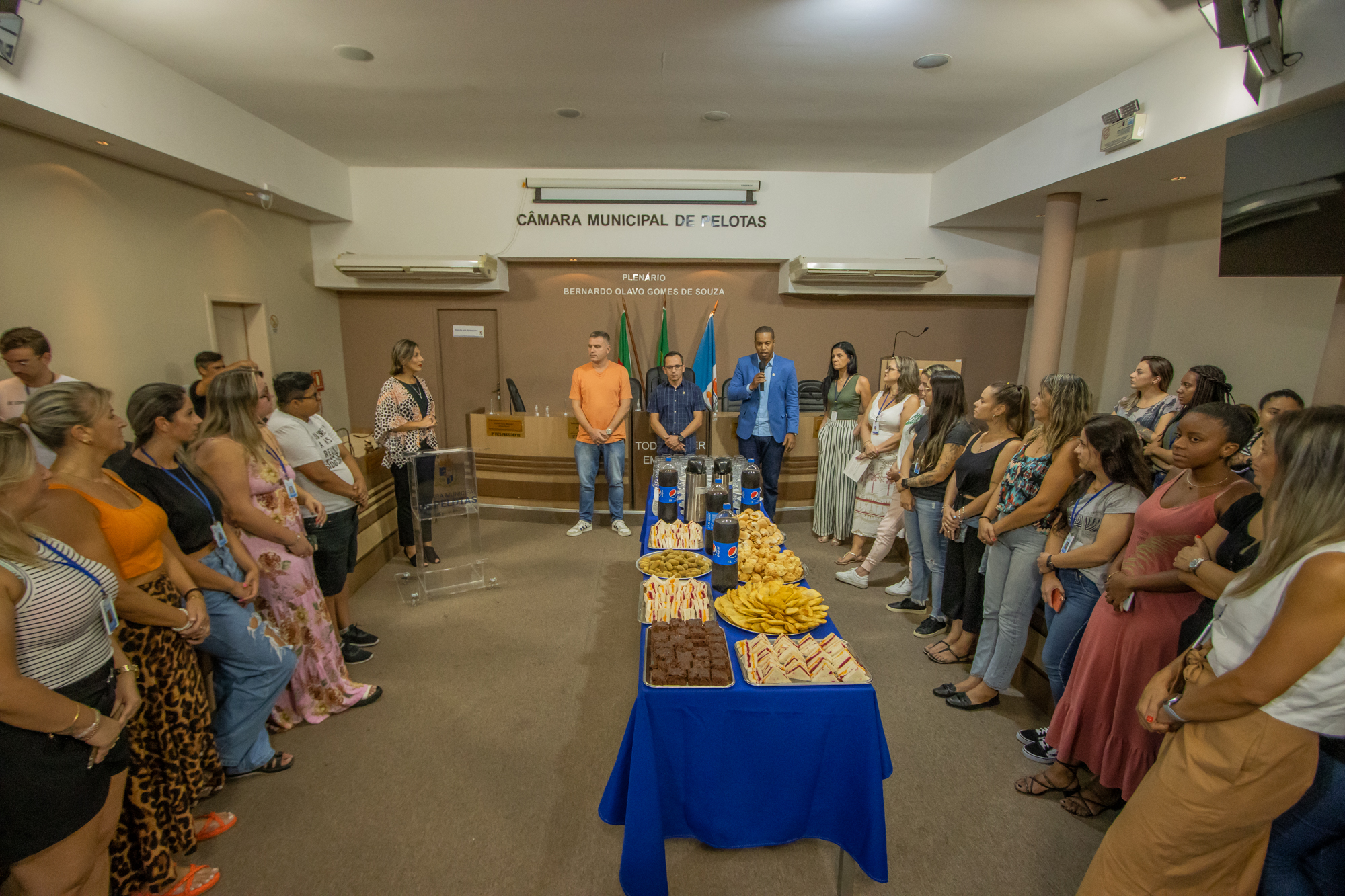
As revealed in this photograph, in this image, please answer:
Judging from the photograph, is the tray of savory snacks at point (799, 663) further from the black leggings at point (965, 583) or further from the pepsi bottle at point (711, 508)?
the black leggings at point (965, 583)

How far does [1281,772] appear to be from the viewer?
132 centimetres

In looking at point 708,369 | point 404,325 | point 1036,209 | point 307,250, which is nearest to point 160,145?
point 307,250

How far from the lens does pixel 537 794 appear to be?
2391 mm

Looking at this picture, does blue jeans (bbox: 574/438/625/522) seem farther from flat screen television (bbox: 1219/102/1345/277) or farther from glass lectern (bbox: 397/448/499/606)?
flat screen television (bbox: 1219/102/1345/277)

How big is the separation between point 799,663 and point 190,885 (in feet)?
7.15

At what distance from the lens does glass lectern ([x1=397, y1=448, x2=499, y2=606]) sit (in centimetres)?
414

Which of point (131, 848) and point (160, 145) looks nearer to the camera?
point (131, 848)

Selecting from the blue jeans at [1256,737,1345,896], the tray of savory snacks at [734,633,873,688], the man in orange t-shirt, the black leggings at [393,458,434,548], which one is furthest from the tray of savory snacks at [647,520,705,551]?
the man in orange t-shirt

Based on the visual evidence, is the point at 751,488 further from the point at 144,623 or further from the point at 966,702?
the point at 144,623

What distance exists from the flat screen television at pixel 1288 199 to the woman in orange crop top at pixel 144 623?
16.2 feet

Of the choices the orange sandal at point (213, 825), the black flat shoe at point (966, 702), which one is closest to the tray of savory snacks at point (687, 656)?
the black flat shoe at point (966, 702)

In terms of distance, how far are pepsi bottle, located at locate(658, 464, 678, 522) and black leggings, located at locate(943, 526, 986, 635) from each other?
159 cm

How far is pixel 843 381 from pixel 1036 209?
2475 millimetres

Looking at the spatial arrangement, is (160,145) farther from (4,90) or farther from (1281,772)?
(1281,772)
